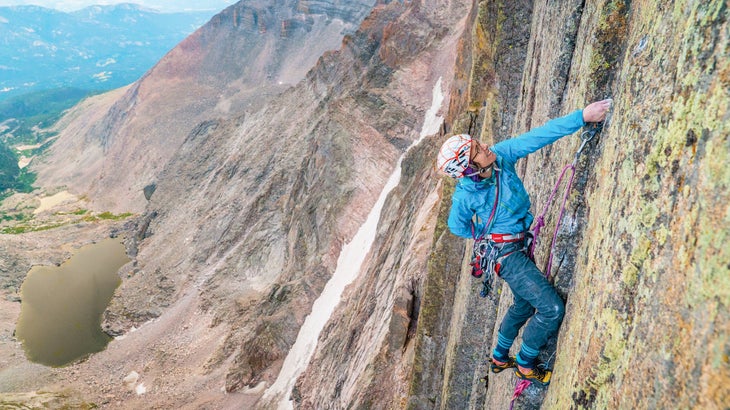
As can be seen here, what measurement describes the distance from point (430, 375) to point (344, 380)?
7581 millimetres

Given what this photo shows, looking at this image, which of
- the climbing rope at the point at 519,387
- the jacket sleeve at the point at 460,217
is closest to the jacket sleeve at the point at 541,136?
the jacket sleeve at the point at 460,217

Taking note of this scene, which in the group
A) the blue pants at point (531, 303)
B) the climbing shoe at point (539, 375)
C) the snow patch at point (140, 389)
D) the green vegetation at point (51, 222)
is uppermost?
the blue pants at point (531, 303)

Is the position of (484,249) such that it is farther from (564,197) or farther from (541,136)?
(541,136)

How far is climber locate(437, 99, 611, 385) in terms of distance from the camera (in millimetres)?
6609

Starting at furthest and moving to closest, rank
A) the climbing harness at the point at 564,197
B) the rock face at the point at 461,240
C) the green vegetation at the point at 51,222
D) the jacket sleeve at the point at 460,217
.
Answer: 1. the green vegetation at the point at 51,222
2. the jacket sleeve at the point at 460,217
3. the climbing harness at the point at 564,197
4. the rock face at the point at 461,240

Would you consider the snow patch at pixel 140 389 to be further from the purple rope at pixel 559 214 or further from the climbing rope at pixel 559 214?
the purple rope at pixel 559 214

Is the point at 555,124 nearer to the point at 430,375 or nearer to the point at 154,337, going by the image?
the point at 430,375

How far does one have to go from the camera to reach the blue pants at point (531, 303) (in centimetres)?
651

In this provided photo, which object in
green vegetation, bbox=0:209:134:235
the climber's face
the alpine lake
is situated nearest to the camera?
the climber's face

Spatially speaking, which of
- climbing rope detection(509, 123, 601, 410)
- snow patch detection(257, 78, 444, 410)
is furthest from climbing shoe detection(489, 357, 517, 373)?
snow patch detection(257, 78, 444, 410)

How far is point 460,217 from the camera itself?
24.8 feet

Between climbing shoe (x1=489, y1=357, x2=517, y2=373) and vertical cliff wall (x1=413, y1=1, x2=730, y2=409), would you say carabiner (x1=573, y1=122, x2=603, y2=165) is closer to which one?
vertical cliff wall (x1=413, y1=1, x2=730, y2=409)

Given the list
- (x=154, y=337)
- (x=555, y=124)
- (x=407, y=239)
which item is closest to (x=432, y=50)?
(x=407, y=239)

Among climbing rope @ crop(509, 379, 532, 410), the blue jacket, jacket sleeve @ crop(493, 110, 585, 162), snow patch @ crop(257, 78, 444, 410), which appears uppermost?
jacket sleeve @ crop(493, 110, 585, 162)
